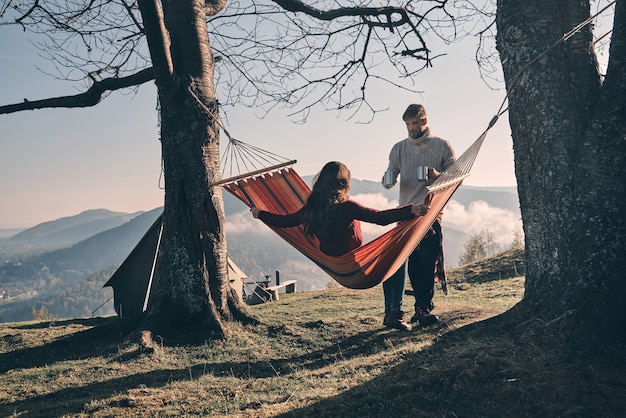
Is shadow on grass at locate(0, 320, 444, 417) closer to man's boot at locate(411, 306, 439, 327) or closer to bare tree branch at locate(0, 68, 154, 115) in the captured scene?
man's boot at locate(411, 306, 439, 327)

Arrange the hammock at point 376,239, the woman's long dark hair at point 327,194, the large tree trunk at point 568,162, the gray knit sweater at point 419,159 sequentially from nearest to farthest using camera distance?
the large tree trunk at point 568,162 < the hammock at point 376,239 < the woman's long dark hair at point 327,194 < the gray knit sweater at point 419,159

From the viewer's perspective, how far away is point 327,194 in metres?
4.47

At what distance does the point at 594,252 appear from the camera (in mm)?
3697

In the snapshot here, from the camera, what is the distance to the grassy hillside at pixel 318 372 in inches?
122

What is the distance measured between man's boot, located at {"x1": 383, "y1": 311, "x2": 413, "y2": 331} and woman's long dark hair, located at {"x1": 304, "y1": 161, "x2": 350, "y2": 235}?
114 centimetres

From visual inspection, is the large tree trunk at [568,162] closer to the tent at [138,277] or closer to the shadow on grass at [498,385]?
the shadow on grass at [498,385]

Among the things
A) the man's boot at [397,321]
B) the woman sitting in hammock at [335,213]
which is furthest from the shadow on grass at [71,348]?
the man's boot at [397,321]

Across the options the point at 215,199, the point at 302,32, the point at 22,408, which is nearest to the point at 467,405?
the point at 22,408

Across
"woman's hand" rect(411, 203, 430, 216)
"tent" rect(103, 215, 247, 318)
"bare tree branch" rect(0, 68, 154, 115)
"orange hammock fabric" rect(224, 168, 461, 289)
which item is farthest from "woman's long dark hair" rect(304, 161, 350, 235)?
"tent" rect(103, 215, 247, 318)

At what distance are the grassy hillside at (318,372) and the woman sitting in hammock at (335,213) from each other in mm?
972

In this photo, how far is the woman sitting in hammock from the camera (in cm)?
440

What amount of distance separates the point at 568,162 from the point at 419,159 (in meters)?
1.27

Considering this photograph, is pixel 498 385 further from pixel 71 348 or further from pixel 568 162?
pixel 71 348

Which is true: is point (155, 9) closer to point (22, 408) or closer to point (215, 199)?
point (215, 199)
